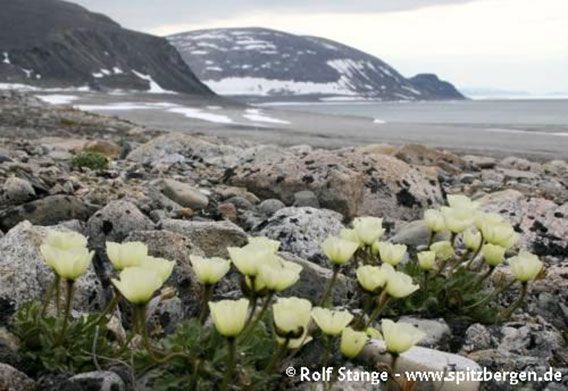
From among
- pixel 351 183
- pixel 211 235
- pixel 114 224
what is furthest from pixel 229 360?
pixel 351 183

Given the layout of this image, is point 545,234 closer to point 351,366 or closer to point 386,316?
point 386,316

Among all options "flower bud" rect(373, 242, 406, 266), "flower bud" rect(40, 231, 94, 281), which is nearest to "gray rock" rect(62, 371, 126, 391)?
"flower bud" rect(40, 231, 94, 281)

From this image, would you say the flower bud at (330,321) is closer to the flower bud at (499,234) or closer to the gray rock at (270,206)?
the flower bud at (499,234)

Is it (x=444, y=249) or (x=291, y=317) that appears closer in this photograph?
(x=291, y=317)

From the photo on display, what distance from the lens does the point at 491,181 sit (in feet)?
44.0

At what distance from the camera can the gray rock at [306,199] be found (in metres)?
8.90

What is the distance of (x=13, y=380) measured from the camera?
3.02m

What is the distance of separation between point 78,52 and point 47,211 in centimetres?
13976

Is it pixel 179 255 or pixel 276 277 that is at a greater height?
pixel 276 277

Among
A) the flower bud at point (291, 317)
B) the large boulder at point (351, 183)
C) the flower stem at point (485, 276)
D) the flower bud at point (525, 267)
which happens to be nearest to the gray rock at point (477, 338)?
the flower stem at point (485, 276)

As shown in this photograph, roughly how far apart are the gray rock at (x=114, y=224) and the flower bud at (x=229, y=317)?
3538 millimetres

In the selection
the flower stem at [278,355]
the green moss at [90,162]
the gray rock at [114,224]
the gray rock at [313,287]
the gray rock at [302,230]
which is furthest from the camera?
the green moss at [90,162]

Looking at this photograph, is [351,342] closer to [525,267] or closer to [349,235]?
[349,235]

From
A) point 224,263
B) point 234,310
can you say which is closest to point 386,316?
point 224,263
